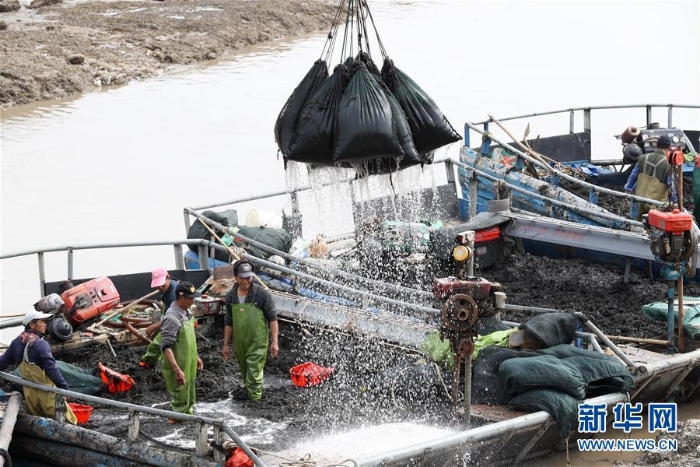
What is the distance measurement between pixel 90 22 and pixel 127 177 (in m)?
10.3

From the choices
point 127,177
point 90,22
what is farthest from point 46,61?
point 127,177

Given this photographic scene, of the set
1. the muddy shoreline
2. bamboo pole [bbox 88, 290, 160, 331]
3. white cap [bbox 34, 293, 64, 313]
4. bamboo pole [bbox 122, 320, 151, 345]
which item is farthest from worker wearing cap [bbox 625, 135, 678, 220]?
the muddy shoreline

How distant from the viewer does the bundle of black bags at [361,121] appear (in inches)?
319

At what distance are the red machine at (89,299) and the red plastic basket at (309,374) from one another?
180cm

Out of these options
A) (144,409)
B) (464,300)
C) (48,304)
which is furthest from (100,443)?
(464,300)

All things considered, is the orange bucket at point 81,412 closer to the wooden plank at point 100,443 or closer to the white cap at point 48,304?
the wooden plank at point 100,443

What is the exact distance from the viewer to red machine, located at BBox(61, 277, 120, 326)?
9.72 meters

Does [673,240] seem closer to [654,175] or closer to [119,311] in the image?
[654,175]

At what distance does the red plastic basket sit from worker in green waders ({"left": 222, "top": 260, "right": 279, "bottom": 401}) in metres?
0.51

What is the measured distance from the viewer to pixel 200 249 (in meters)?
10.9

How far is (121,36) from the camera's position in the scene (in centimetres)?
2920

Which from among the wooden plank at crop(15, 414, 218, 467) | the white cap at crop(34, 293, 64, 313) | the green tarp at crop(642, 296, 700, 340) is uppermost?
the white cap at crop(34, 293, 64, 313)

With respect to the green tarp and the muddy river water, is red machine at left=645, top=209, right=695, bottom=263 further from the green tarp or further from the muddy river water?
the muddy river water

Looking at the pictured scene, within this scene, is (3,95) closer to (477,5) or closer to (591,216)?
(591,216)
